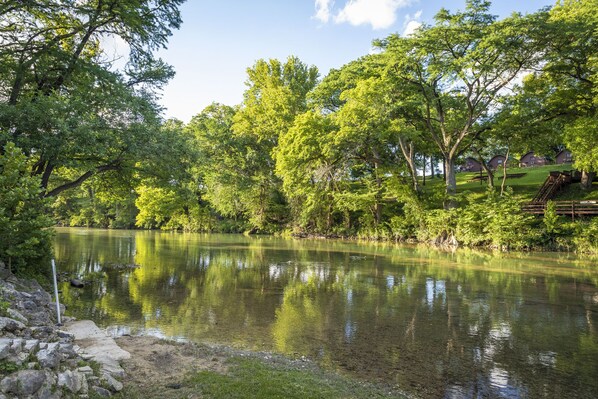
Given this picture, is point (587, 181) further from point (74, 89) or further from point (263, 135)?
point (74, 89)

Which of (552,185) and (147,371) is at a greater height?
(552,185)

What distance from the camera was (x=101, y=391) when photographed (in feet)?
15.1

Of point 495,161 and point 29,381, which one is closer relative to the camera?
point 29,381

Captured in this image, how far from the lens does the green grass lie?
498cm

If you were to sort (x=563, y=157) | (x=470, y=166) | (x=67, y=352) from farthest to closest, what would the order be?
(x=470, y=166)
(x=563, y=157)
(x=67, y=352)

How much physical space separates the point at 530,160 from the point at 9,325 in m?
71.6

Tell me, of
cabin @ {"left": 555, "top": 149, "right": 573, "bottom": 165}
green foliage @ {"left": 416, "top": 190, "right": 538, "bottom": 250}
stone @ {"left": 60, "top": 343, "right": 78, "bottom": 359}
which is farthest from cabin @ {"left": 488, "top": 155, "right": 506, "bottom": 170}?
stone @ {"left": 60, "top": 343, "right": 78, "bottom": 359}

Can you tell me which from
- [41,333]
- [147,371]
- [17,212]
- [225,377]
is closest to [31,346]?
[41,333]

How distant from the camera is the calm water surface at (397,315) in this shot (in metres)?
6.55

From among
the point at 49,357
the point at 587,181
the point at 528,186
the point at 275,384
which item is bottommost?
the point at 275,384

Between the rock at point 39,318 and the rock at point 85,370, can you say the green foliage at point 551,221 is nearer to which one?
the rock at point 39,318

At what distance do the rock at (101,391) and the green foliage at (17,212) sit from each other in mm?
7102

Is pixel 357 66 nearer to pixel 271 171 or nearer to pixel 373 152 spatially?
pixel 373 152

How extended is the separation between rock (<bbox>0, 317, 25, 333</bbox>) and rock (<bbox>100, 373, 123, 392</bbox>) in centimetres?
155
